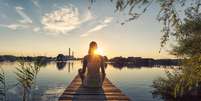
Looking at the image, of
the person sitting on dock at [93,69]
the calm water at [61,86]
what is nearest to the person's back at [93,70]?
the person sitting on dock at [93,69]

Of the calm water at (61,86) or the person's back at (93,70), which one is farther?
the calm water at (61,86)

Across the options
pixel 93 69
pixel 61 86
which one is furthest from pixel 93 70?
pixel 61 86

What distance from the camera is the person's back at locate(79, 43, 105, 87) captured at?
16.7 meters

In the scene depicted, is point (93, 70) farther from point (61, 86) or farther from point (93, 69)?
point (61, 86)

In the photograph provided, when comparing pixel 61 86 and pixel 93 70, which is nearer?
pixel 93 70

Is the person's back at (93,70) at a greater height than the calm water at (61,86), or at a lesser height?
greater

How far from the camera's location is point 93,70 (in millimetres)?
17062

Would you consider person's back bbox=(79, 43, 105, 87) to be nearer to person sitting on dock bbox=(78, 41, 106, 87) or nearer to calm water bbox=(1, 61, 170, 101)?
person sitting on dock bbox=(78, 41, 106, 87)

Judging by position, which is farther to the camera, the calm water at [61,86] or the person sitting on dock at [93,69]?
the calm water at [61,86]

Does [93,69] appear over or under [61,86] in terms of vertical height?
over

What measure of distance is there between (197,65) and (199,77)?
0.33 meters

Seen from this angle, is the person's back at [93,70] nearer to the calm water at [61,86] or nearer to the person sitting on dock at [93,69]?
the person sitting on dock at [93,69]

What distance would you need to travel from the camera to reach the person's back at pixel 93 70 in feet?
54.6

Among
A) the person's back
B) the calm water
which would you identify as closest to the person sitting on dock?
the person's back
